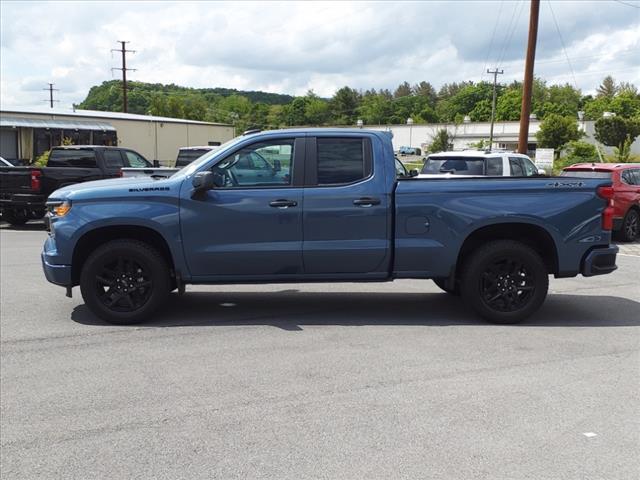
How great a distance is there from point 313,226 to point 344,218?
328 millimetres

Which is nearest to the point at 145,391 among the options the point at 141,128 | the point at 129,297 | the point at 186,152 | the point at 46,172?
the point at 129,297

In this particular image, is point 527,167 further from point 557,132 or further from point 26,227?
point 557,132

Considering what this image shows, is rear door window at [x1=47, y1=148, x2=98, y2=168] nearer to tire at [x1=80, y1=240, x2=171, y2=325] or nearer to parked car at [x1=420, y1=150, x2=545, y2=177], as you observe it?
parked car at [x1=420, y1=150, x2=545, y2=177]

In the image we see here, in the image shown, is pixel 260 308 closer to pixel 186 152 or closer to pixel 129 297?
pixel 129 297

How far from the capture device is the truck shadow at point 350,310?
688 centimetres

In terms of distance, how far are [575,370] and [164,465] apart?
339 cm

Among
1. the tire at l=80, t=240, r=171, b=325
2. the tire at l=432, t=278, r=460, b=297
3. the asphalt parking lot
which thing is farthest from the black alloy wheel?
the tire at l=432, t=278, r=460, b=297

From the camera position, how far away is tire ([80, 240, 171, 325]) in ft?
21.7

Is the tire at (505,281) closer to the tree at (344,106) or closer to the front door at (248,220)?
the front door at (248,220)

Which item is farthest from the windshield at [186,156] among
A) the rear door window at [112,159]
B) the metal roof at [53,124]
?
the metal roof at [53,124]

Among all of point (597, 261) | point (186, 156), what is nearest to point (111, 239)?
point (597, 261)

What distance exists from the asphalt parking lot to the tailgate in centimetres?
897

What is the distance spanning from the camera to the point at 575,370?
532 cm

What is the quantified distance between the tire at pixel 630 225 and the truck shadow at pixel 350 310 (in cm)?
640
